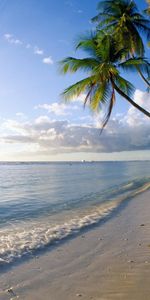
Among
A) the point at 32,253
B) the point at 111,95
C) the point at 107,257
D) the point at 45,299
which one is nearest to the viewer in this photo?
the point at 45,299

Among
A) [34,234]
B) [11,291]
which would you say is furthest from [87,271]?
[34,234]

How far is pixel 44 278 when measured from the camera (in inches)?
272

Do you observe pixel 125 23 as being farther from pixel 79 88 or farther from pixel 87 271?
pixel 87 271

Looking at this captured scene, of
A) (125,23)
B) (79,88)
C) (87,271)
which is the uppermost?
(125,23)

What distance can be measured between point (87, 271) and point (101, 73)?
270 inches

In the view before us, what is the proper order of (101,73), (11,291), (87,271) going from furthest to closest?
(101,73) → (87,271) → (11,291)

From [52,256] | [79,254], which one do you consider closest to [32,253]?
[52,256]

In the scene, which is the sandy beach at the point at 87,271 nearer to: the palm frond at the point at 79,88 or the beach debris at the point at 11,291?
the beach debris at the point at 11,291

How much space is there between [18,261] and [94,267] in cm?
211

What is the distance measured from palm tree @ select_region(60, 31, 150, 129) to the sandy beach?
13.5 ft

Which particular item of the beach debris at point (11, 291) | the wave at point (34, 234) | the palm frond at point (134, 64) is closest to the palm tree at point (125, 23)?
the palm frond at point (134, 64)

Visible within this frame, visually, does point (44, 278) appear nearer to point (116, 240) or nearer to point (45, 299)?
point (45, 299)

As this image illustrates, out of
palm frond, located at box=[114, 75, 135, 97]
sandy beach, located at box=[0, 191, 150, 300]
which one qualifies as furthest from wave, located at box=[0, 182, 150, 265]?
palm frond, located at box=[114, 75, 135, 97]

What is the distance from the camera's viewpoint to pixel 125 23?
14.7 m
